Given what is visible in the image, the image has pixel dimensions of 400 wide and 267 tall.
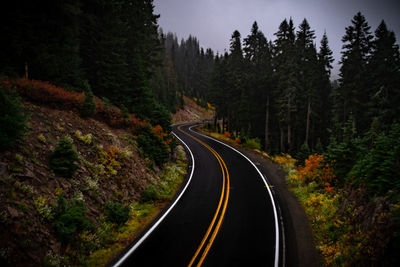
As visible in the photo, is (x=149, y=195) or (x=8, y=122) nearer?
(x=8, y=122)

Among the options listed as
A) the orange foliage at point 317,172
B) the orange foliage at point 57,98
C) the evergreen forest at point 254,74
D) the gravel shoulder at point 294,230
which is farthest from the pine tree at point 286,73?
→ the orange foliage at point 57,98

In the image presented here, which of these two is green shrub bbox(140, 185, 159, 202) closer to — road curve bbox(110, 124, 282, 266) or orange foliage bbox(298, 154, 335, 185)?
road curve bbox(110, 124, 282, 266)

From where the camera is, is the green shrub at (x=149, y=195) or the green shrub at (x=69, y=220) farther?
the green shrub at (x=149, y=195)

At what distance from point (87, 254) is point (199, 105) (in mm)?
81683

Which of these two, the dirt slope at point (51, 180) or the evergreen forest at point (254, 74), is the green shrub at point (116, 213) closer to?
the dirt slope at point (51, 180)

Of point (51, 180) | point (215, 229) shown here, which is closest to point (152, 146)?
point (51, 180)

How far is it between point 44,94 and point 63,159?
6.67 meters

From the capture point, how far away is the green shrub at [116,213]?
30.8ft

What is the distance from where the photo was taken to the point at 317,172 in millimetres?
14172

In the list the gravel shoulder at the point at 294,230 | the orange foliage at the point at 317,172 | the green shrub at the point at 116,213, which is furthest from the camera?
the orange foliage at the point at 317,172

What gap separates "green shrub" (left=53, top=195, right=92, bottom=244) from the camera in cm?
693

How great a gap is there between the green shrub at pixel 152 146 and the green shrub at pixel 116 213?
6571mm

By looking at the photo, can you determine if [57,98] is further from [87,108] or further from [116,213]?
[116,213]

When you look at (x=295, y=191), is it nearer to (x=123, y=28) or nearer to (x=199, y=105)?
(x=123, y=28)
